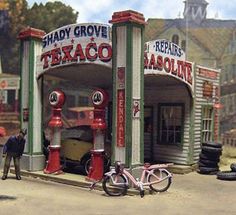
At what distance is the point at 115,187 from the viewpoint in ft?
39.9

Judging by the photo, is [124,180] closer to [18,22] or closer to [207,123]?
[207,123]

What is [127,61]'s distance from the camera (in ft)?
41.1

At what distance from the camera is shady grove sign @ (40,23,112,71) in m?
13.2

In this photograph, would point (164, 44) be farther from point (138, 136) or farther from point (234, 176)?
point (234, 176)

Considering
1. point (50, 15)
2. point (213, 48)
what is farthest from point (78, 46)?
point (213, 48)

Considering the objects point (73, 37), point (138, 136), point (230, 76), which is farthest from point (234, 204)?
point (230, 76)

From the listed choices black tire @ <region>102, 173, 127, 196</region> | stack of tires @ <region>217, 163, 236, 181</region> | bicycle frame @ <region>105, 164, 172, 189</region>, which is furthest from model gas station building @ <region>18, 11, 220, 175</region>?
stack of tires @ <region>217, 163, 236, 181</region>

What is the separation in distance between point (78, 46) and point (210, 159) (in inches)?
260

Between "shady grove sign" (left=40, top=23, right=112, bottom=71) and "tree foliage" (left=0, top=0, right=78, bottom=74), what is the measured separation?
134 ft

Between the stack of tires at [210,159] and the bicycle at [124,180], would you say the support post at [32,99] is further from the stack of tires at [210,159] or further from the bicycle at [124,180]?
the stack of tires at [210,159]

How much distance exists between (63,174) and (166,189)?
395 centimetres

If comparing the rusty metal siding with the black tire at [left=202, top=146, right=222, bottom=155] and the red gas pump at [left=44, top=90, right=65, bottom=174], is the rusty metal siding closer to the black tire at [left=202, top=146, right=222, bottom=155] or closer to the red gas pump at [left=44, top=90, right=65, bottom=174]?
the black tire at [left=202, top=146, right=222, bottom=155]

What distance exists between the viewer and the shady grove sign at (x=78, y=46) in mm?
13211

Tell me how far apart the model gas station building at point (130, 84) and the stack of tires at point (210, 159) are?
32.3 inches
